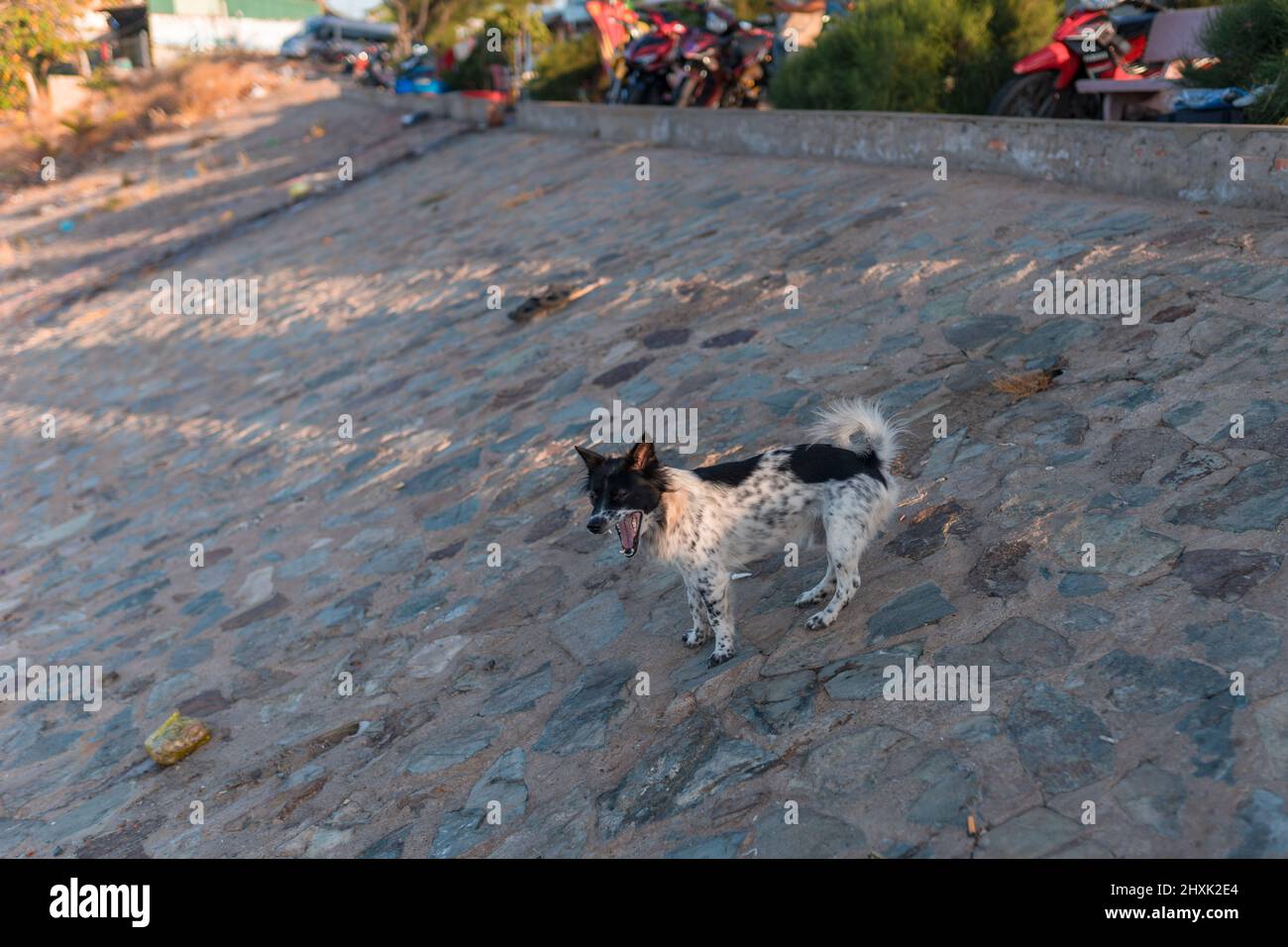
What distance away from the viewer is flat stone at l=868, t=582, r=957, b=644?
4336 mm

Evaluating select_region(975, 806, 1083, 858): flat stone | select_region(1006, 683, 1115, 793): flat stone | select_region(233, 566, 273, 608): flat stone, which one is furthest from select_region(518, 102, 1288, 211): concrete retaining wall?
select_region(233, 566, 273, 608): flat stone

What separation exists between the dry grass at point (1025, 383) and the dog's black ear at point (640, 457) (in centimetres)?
256

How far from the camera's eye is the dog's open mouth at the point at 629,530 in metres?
4.29

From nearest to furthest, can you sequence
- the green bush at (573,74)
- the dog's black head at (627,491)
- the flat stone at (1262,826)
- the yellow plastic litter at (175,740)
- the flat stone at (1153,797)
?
1. the flat stone at (1262,826)
2. the flat stone at (1153,797)
3. the dog's black head at (627,491)
4. the yellow plastic litter at (175,740)
5. the green bush at (573,74)

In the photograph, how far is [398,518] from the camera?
7125mm

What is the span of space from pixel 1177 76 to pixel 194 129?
2505cm

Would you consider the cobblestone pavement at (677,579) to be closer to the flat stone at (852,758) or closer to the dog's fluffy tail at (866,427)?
the flat stone at (852,758)

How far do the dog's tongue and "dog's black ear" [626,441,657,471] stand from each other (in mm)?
207

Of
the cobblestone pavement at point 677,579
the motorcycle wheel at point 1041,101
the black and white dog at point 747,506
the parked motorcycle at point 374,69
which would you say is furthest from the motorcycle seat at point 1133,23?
the parked motorcycle at point 374,69

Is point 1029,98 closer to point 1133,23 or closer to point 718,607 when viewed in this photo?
point 1133,23

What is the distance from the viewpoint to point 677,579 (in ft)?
18.0

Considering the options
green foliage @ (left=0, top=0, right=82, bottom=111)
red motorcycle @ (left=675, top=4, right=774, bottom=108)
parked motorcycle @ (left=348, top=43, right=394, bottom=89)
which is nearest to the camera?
red motorcycle @ (left=675, top=4, right=774, bottom=108)

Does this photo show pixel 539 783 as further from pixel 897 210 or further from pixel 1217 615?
pixel 897 210

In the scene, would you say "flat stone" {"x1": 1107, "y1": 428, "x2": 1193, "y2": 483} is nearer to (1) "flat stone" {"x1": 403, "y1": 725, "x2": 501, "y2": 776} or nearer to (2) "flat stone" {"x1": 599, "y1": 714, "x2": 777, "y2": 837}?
(2) "flat stone" {"x1": 599, "y1": 714, "x2": 777, "y2": 837}
